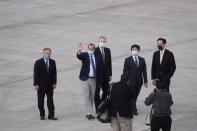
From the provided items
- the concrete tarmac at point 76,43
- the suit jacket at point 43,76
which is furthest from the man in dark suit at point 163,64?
the suit jacket at point 43,76

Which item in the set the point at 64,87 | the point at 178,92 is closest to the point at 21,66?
the point at 64,87

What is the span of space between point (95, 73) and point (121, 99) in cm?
342

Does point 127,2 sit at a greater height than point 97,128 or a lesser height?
greater

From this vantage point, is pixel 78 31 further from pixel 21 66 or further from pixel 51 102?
pixel 51 102

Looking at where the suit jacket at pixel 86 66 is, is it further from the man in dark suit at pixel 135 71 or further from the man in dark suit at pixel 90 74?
the man in dark suit at pixel 135 71

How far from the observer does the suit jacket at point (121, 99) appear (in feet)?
54.3

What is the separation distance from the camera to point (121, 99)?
16.6m

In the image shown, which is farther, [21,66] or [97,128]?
[21,66]

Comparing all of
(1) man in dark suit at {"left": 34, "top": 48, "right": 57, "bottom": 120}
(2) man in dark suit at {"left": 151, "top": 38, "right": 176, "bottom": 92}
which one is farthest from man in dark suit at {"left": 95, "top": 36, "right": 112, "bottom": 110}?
(1) man in dark suit at {"left": 34, "top": 48, "right": 57, "bottom": 120}

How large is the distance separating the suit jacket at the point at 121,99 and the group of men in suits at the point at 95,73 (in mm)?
2837

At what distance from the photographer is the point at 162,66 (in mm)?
20281

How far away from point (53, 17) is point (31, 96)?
11.0m

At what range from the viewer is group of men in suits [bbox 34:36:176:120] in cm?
1966

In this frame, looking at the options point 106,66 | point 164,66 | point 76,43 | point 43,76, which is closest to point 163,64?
point 164,66
